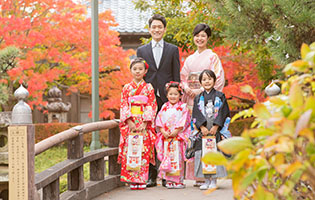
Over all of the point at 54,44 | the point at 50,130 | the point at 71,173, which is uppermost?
the point at 54,44

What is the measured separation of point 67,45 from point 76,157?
27.4 feet

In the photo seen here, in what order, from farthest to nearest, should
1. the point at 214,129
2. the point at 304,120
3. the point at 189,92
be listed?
the point at 189,92
the point at 214,129
the point at 304,120

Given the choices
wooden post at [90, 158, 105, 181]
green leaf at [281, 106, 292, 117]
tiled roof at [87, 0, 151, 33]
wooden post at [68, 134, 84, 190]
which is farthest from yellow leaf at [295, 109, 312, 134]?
tiled roof at [87, 0, 151, 33]

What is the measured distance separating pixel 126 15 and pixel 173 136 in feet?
46.7

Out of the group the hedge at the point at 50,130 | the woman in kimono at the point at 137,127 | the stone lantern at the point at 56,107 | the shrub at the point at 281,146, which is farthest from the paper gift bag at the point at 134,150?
the stone lantern at the point at 56,107

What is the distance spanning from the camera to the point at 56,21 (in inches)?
467

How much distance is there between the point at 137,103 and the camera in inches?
202

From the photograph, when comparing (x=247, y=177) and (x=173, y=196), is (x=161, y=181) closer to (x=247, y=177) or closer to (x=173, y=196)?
(x=173, y=196)

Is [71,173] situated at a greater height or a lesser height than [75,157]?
lesser

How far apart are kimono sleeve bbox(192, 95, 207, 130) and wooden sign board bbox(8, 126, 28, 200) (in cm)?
228

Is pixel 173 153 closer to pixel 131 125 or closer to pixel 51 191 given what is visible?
pixel 131 125

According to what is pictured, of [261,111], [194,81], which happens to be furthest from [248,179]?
[194,81]

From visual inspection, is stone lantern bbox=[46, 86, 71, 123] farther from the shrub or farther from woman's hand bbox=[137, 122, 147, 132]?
the shrub

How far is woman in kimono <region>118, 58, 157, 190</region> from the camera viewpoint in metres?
5.14
